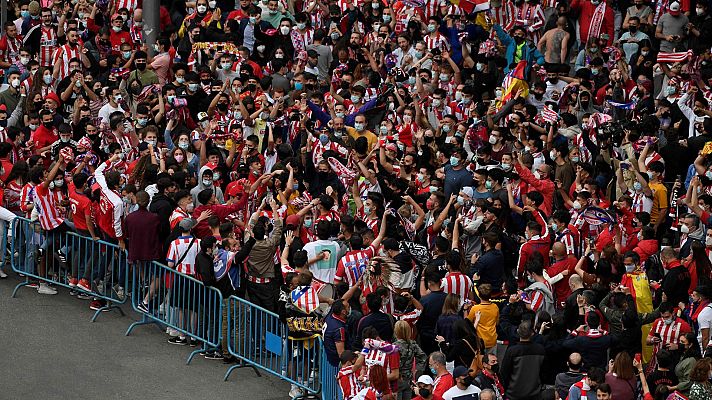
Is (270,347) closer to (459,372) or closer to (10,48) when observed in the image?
(459,372)

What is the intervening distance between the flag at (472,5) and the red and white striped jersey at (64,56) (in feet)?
21.7

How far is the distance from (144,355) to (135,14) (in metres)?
9.96

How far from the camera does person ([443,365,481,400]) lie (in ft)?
49.7

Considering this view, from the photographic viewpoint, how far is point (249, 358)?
18609mm

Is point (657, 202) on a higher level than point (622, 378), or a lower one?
higher

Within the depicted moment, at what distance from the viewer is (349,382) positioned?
627 inches

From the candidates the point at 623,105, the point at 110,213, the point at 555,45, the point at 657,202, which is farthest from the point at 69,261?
the point at 555,45

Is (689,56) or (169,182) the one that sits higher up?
(689,56)

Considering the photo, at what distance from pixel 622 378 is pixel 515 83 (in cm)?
813

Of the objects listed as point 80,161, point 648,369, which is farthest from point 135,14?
point 648,369

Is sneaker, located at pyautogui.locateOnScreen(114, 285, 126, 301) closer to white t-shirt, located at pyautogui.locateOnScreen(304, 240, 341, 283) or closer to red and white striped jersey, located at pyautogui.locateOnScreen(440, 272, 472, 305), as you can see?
white t-shirt, located at pyautogui.locateOnScreen(304, 240, 341, 283)

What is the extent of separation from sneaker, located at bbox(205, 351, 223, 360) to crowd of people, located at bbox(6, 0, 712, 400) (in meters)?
0.03

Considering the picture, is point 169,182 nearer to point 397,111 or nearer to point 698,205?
point 397,111

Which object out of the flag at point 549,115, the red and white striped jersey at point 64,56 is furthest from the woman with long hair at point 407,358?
the red and white striped jersey at point 64,56
